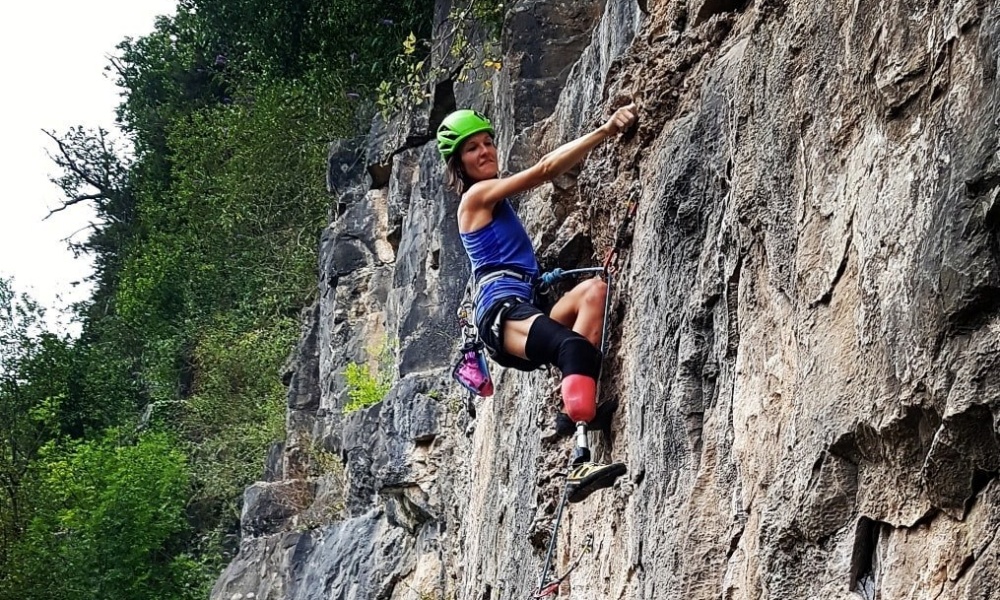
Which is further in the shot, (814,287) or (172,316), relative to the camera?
(172,316)

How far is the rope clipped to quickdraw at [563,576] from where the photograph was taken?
617 cm

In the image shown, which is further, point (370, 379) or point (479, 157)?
point (370, 379)

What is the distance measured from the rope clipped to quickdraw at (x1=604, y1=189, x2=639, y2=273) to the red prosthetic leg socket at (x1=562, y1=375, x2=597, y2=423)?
61 centimetres

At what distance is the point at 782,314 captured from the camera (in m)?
Result: 4.30

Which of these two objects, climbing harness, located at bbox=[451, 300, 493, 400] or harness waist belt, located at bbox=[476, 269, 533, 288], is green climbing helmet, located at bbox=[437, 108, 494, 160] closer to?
harness waist belt, located at bbox=[476, 269, 533, 288]

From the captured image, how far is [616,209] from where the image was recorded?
634 centimetres

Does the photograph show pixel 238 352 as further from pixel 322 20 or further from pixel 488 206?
pixel 488 206

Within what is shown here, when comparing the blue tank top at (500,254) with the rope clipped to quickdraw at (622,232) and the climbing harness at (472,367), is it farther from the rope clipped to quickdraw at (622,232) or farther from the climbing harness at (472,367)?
the climbing harness at (472,367)

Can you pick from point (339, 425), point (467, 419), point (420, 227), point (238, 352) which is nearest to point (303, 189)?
point (238, 352)

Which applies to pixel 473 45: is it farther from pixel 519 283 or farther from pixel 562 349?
pixel 562 349

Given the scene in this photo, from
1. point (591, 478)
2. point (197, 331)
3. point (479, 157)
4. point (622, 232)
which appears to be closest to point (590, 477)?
point (591, 478)

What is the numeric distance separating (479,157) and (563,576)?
207 centimetres

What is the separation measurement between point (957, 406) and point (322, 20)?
2055cm

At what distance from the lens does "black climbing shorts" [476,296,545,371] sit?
6.36 metres
